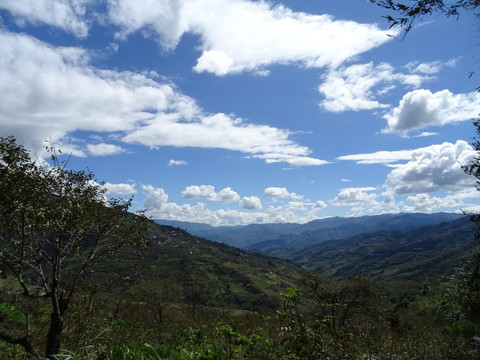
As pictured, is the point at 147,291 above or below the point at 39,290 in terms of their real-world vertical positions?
below

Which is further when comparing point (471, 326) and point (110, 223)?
point (471, 326)

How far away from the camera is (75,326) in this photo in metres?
15.1

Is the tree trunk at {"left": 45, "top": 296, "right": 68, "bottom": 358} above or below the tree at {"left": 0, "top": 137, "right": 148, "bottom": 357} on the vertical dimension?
below

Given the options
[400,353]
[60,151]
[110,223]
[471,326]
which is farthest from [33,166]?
[471,326]

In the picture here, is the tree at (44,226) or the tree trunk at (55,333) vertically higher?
the tree at (44,226)

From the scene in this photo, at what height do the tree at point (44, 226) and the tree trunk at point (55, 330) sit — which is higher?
the tree at point (44, 226)

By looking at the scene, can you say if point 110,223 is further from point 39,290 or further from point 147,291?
point 147,291

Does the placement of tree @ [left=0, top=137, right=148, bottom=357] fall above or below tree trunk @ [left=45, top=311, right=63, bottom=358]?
above

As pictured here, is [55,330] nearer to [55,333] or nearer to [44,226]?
Result: [55,333]

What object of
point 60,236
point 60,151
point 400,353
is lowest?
point 400,353

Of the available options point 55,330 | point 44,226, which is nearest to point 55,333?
point 55,330

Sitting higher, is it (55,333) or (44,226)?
(44,226)

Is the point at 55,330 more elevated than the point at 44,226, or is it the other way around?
the point at 44,226

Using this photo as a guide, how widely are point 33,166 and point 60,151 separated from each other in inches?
57.5
